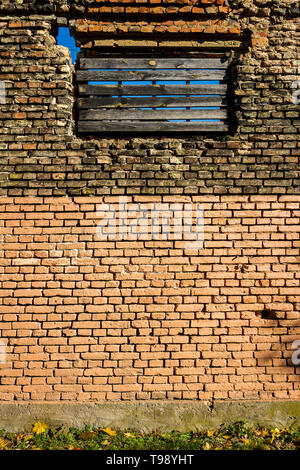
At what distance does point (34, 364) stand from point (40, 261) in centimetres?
102

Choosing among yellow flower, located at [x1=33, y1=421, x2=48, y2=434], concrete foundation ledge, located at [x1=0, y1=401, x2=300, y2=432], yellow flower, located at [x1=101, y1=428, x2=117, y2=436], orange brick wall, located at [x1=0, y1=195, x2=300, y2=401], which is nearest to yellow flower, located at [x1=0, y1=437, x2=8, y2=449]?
concrete foundation ledge, located at [x1=0, y1=401, x2=300, y2=432]

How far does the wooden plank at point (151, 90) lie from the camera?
3.47m

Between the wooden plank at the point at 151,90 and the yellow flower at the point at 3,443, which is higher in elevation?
the wooden plank at the point at 151,90

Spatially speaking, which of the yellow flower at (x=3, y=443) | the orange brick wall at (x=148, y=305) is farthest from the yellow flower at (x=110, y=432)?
the yellow flower at (x=3, y=443)

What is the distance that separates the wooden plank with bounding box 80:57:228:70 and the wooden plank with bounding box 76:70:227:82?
0.05m

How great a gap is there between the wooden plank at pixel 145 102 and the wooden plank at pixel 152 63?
1.12ft

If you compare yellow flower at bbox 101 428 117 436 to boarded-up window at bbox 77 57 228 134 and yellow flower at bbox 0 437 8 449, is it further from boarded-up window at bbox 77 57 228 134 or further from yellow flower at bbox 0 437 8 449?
boarded-up window at bbox 77 57 228 134

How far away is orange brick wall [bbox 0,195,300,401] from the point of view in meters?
3.20

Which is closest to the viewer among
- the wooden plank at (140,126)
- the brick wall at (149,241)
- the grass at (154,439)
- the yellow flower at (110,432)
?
the grass at (154,439)

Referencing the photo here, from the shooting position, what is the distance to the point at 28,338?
3223 millimetres

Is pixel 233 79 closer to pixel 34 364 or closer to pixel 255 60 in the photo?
pixel 255 60

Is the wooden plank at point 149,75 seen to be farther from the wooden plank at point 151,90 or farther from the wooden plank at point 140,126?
the wooden plank at point 140,126

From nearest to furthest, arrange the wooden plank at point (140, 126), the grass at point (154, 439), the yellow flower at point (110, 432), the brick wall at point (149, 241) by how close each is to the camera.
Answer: the grass at point (154, 439), the yellow flower at point (110, 432), the brick wall at point (149, 241), the wooden plank at point (140, 126)

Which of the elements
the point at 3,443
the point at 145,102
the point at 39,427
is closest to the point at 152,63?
the point at 145,102
